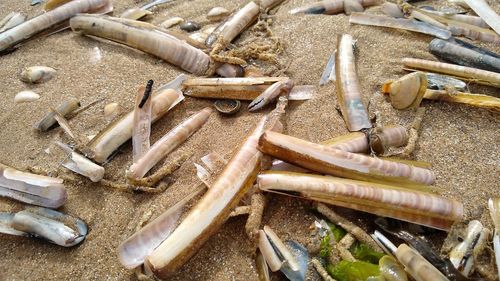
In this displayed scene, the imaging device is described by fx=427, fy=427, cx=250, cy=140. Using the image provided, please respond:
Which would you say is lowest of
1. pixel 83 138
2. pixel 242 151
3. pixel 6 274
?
pixel 6 274

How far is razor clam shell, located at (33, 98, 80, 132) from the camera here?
2.96m

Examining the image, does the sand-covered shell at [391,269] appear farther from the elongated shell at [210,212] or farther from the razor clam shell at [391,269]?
the elongated shell at [210,212]

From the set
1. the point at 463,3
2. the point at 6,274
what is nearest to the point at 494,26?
the point at 463,3

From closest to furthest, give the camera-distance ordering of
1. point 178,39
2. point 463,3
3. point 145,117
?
point 145,117, point 178,39, point 463,3

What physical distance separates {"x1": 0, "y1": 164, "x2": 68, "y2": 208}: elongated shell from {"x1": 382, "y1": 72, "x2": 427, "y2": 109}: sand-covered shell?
6.99 feet

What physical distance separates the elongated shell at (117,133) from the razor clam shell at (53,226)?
0.43 m

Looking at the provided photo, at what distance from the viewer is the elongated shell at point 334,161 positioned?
89.7 inches

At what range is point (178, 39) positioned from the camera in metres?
3.42

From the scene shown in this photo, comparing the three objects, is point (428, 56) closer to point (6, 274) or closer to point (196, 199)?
point (196, 199)

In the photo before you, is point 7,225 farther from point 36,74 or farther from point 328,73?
point 328,73

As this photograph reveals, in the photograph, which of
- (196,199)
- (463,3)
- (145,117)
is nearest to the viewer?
(196,199)

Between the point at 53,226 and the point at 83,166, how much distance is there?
1.36 ft

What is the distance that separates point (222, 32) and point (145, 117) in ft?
3.80

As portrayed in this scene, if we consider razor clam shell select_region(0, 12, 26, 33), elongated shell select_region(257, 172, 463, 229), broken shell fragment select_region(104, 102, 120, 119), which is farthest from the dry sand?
razor clam shell select_region(0, 12, 26, 33)
